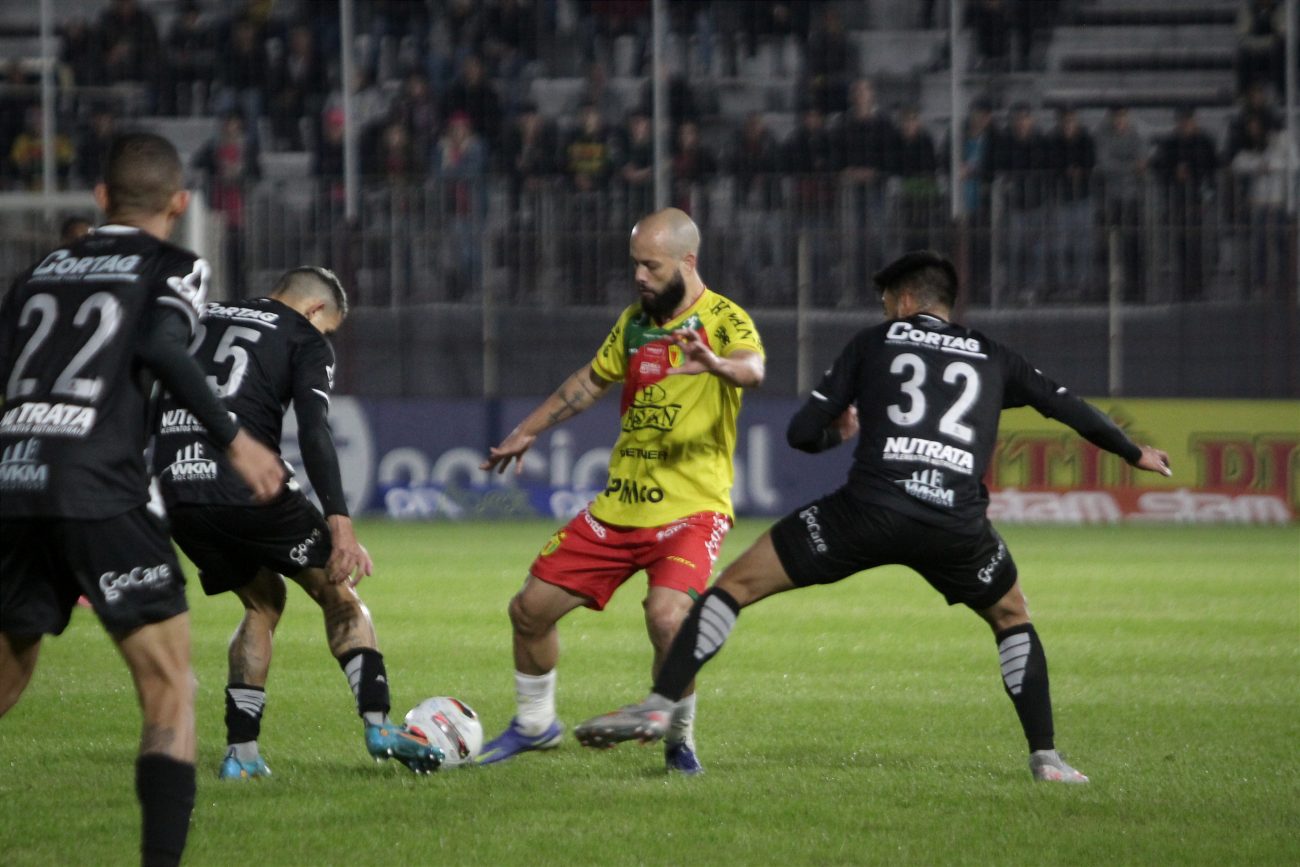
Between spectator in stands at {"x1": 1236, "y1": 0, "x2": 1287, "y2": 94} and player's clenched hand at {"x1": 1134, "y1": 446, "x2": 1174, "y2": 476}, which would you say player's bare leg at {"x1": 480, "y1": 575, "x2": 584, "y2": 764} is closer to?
player's clenched hand at {"x1": 1134, "y1": 446, "x2": 1174, "y2": 476}

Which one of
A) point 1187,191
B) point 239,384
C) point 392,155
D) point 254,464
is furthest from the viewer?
point 392,155

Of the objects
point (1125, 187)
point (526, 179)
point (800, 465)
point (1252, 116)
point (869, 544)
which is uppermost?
point (1252, 116)

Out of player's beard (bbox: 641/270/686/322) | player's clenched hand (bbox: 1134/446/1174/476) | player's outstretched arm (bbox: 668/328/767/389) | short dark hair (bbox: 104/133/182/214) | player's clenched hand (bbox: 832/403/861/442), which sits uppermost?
short dark hair (bbox: 104/133/182/214)

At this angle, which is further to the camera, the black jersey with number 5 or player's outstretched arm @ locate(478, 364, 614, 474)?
player's outstretched arm @ locate(478, 364, 614, 474)

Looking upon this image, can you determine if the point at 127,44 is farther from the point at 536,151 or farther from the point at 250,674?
the point at 250,674

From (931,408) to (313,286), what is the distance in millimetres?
2357

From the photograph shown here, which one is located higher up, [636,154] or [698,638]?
[636,154]

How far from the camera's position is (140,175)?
464 cm

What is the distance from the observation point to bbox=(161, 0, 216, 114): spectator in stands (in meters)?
22.7

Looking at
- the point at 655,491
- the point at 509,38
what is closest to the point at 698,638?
the point at 655,491

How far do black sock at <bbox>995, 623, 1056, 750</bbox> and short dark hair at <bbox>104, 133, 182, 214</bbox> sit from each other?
131 inches

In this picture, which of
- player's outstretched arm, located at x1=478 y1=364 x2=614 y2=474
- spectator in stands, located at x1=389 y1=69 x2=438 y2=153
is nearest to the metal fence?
spectator in stands, located at x1=389 y1=69 x2=438 y2=153

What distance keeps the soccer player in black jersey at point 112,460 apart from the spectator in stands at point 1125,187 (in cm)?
1514

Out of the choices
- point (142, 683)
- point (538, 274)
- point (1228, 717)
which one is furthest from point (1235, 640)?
point (538, 274)
